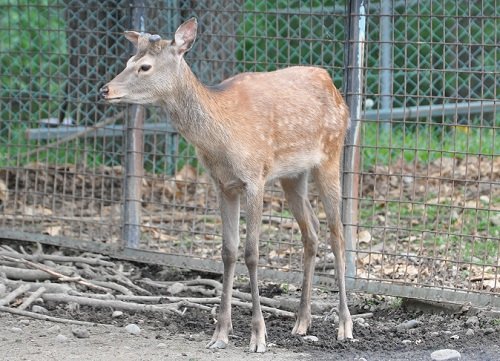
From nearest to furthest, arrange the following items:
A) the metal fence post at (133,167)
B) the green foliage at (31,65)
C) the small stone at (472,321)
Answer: the small stone at (472,321) → the metal fence post at (133,167) → the green foliage at (31,65)

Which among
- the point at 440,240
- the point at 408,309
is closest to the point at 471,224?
the point at 440,240

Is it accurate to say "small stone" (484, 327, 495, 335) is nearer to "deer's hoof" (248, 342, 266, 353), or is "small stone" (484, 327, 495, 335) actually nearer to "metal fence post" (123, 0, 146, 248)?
"deer's hoof" (248, 342, 266, 353)

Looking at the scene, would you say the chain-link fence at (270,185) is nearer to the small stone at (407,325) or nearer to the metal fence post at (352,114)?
the metal fence post at (352,114)

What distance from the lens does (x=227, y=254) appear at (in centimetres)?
700

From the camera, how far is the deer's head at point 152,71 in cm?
672

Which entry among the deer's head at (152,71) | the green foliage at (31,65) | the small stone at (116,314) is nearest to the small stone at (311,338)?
the small stone at (116,314)

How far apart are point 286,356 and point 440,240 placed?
3.12 meters

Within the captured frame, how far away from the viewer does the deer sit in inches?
267

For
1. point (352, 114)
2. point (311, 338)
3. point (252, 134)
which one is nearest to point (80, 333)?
point (311, 338)

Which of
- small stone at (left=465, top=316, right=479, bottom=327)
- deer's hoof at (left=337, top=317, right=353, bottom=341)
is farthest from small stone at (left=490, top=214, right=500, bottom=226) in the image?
deer's hoof at (left=337, top=317, right=353, bottom=341)

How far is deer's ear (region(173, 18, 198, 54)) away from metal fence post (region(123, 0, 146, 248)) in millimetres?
1898

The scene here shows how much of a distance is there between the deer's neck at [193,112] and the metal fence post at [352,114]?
58.7 inches

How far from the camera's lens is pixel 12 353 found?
6.46 m

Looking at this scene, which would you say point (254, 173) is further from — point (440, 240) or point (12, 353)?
point (440, 240)
